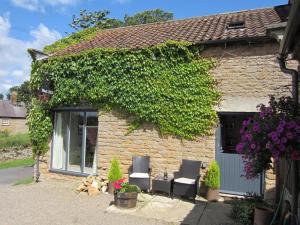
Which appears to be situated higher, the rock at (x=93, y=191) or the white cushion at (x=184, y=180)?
the white cushion at (x=184, y=180)

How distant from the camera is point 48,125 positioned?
10750mm

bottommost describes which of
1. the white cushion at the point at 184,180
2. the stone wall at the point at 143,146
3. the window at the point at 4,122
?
the white cushion at the point at 184,180

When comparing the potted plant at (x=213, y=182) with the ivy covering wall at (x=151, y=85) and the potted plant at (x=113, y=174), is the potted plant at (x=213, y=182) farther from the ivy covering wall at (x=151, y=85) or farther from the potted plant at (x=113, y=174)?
the potted plant at (x=113, y=174)

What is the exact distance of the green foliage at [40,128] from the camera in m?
10.7

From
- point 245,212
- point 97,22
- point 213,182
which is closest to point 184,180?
point 213,182

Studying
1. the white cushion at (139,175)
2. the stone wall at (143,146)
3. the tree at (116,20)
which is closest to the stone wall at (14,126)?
the tree at (116,20)

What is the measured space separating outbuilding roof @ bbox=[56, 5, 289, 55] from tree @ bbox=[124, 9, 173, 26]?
2143 cm

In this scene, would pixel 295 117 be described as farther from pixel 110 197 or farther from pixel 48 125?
pixel 48 125

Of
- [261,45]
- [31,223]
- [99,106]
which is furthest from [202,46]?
[31,223]

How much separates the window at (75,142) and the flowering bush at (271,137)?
6.70 meters

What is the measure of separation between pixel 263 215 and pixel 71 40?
33.1 feet

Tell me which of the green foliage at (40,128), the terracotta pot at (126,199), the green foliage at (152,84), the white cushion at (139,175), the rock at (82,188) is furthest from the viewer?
the green foliage at (40,128)

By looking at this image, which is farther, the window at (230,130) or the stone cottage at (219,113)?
the window at (230,130)

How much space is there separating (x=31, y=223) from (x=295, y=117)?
521 cm
